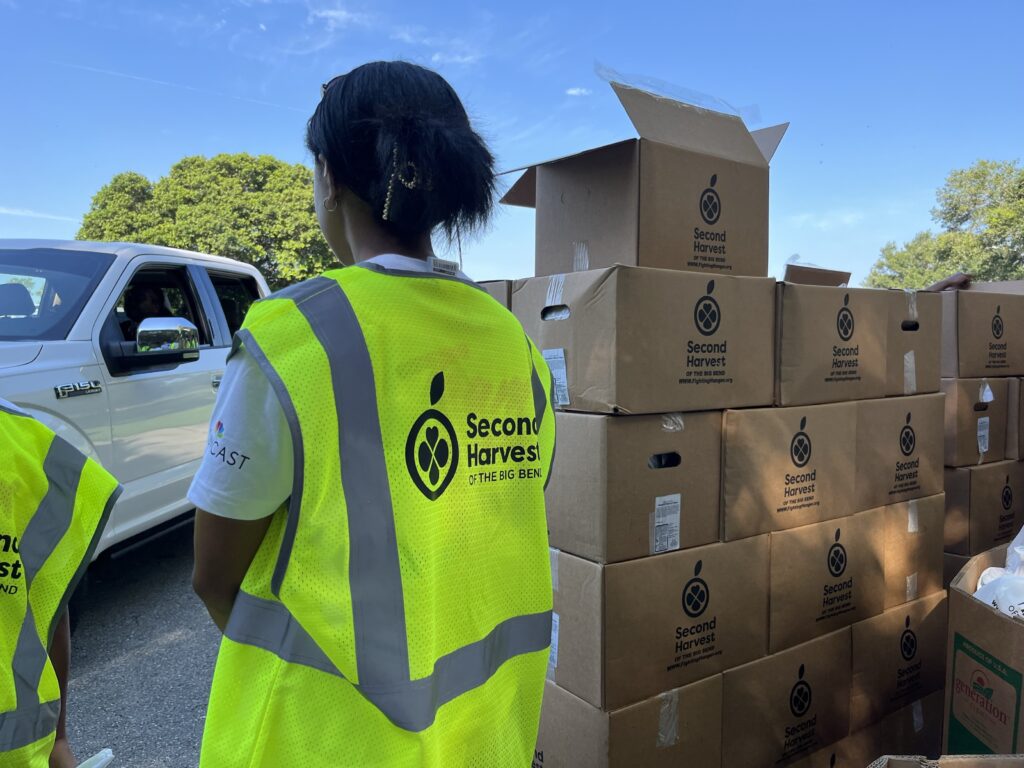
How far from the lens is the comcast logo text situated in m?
0.89

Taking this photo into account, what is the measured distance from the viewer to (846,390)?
241 cm

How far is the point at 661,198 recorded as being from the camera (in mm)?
2020

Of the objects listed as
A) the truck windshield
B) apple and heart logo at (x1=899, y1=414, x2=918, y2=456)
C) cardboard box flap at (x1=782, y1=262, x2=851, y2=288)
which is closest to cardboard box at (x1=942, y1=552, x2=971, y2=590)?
apple and heart logo at (x1=899, y1=414, x2=918, y2=456)

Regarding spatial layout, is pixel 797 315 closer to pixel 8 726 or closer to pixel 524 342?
pixel 524 342

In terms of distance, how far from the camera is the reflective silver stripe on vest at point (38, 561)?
107 cm

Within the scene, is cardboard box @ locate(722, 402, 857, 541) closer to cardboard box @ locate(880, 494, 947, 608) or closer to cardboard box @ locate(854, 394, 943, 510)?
cardboard box @ locate(854, 394, 943, 510)

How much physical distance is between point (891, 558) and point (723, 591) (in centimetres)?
91

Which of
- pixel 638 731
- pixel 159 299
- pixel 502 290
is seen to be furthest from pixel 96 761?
pixel 159 299

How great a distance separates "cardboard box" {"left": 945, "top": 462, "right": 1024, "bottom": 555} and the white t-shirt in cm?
321

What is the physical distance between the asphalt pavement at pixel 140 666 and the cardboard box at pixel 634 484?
1.77 m

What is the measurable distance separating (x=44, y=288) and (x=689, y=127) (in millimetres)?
3229

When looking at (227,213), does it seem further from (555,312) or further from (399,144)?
(399,144)

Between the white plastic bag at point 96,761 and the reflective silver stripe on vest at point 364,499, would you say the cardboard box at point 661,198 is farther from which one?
the white plastic bag at point 96,761

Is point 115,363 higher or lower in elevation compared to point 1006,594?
higher
